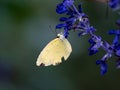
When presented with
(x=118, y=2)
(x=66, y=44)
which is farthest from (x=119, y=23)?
(x=66, y=44)

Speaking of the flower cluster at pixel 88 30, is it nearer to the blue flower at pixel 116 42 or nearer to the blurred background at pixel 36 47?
the blue flower at pixel 116 42

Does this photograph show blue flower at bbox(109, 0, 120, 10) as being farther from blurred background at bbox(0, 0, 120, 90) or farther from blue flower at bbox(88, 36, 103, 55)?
blurred background at bbox(0, 0, 120, 90)

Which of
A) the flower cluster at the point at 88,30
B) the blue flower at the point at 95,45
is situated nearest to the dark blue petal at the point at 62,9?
the flower cluster at the point at 88,30

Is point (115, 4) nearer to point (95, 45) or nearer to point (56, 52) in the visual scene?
point (95, 45)

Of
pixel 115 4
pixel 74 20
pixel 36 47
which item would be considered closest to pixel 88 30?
pixel 74 20

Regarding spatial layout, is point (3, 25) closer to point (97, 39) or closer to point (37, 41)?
point (37, 41)
